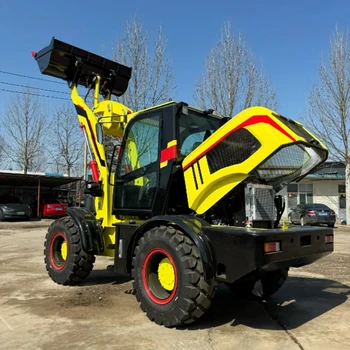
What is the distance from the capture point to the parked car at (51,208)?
24906 mm

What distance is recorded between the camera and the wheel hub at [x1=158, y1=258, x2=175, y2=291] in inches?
180

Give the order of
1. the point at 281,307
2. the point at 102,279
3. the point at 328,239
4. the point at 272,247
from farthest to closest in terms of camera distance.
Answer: the point at 102,279
the point at 281,307
the point at 328,239
the point at 272,247

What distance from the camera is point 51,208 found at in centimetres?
Answer: 2492

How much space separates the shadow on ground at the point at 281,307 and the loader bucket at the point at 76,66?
4.34 metres

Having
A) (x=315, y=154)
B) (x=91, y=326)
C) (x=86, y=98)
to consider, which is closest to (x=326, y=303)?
(x=315, y=154)

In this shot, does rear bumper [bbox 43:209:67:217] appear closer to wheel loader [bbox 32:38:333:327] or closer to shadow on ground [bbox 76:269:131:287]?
shadow on ground [bbox 76:269:131:287]

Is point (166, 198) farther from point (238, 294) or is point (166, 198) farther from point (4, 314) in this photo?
point (4, 314)

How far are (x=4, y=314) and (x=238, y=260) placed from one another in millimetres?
3059

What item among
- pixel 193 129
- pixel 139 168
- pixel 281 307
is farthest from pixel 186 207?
pixel 281 307

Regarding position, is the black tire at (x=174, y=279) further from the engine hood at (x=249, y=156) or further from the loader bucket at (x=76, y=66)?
the loader bucket at (x=76, y=66)

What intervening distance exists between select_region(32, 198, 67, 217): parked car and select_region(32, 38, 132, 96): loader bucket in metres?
18.4

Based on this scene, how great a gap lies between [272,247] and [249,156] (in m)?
0.99

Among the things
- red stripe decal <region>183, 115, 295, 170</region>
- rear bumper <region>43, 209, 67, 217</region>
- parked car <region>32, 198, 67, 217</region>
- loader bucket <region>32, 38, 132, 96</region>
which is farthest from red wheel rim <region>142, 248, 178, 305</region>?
rear bumper <region>43, 209, 67, 217</region>

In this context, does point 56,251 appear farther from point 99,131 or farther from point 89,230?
point 99,131
